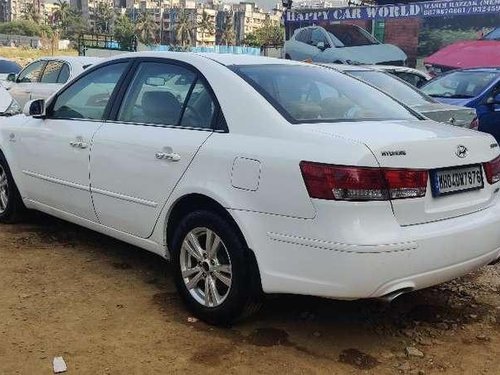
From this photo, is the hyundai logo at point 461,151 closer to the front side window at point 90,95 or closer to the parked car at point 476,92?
the front side window at point 90,95

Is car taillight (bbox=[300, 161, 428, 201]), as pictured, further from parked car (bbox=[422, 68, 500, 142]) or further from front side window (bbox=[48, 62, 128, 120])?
parked car (bbox=[422, 68, 500, 142])

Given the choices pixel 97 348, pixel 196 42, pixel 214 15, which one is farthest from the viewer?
pixel 214 15

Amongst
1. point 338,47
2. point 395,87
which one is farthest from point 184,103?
point 338,47

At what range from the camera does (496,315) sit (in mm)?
3826

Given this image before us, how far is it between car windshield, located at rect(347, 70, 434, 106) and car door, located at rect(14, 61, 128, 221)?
12.3ft

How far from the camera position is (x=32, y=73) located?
11492 millimetres

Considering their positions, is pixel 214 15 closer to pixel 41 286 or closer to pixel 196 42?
pixel 196 42

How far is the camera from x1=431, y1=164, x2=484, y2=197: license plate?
3102 mm

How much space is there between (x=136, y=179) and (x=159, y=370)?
1301 mm

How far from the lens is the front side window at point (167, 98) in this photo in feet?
12.1

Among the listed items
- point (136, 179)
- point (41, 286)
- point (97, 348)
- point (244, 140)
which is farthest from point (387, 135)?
point (41, 286)

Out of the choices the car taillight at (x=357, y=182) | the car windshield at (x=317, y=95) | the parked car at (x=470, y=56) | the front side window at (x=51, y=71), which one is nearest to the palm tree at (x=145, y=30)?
the parked car at (x=470, y=56)

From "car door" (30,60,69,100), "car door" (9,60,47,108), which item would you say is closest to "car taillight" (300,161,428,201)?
"car door" (30,60,69,100)

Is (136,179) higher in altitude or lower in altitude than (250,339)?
higher
